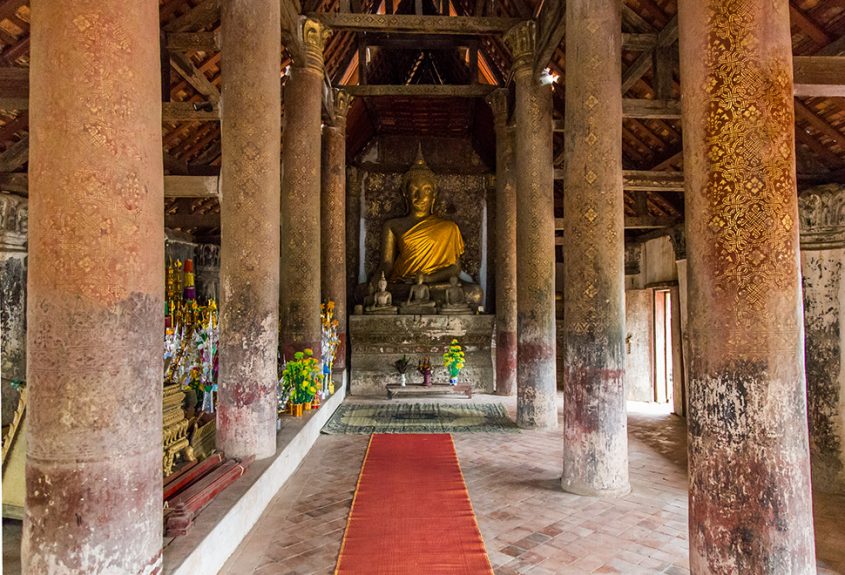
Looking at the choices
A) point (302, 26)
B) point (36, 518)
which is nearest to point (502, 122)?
point (302, 26)

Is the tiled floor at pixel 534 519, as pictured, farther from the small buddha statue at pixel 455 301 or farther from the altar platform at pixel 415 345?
the small buddha statue at pixel 455 301

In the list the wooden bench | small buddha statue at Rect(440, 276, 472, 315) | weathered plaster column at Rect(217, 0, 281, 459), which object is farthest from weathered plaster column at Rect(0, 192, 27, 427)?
small buddha statue at Rect(440, 276, 472, 315)

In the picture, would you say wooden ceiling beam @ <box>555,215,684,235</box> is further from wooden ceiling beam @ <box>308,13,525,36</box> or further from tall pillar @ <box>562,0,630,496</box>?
tall pillar @ <box>562,0,630,496</box>

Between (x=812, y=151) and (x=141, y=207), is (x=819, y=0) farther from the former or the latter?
(x=141, y=207)

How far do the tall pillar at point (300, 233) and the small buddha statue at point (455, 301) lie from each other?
493 cm

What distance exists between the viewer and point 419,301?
13.6 meters

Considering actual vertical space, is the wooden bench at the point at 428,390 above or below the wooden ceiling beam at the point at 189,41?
below

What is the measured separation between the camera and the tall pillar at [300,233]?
28.5ft

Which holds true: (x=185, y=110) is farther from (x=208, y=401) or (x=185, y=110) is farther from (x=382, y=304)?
(x=382, y=304)

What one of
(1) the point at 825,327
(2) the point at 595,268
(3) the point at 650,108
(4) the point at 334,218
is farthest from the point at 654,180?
(4) the point at 334,218

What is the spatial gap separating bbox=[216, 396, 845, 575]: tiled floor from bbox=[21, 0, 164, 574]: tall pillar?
1.65m

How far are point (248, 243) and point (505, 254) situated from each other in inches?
299

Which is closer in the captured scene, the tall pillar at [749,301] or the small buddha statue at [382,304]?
the tall pillar at [749,301]

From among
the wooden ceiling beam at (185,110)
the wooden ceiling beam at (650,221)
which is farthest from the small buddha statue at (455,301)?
the wooden ceiling beam at (185,110)
